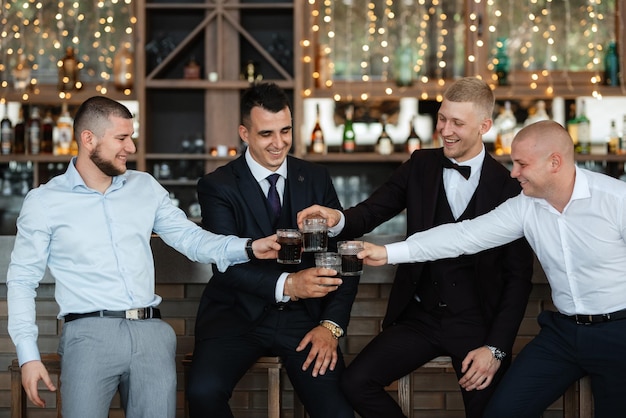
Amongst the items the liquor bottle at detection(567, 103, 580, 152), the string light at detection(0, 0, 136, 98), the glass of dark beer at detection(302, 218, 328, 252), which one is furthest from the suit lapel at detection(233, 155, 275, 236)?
the liquor bottle at detection(567, 103, 580, 152)

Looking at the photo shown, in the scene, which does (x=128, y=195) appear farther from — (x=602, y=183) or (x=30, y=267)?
(x=602, y=183)

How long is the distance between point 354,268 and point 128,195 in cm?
72

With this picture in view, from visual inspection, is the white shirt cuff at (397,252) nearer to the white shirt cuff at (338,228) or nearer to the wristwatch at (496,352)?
the white shirt cuff at (338,228)

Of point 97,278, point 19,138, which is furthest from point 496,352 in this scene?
point 19,138

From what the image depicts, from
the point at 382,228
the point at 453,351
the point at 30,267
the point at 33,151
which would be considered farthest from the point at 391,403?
the point at 33,151

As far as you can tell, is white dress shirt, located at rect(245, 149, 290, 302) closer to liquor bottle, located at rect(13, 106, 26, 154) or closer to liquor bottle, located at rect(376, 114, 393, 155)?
liquor bottle, located at rect(376, 114, 393, 155)

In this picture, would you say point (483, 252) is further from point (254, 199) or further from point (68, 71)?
point (68, 71)

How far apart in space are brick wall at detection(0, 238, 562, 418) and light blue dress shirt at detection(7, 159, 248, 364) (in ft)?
1.90

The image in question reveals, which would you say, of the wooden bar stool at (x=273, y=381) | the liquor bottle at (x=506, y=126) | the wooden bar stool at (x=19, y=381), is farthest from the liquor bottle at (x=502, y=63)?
the wooden bar stool at (x=19, y=381)

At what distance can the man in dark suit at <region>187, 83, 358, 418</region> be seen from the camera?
2668mm

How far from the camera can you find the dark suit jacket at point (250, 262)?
2.81 meters

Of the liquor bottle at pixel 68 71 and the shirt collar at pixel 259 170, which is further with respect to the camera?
the liquor bottle at pixel 68 71

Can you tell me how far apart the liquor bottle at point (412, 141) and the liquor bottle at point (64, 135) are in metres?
2.07

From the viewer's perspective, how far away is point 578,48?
5.54m
